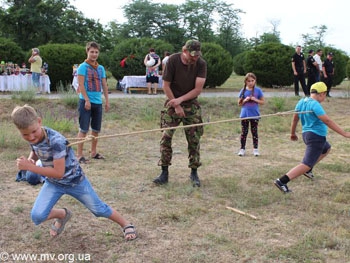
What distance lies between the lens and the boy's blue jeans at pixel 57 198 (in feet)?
12.5

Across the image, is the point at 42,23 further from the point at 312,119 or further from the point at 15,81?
the point at 312,119

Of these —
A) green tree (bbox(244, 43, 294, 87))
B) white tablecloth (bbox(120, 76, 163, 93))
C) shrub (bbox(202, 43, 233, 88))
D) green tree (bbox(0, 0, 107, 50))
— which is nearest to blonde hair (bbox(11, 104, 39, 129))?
white tablecloth (bbox(120, 76, 163, 93))

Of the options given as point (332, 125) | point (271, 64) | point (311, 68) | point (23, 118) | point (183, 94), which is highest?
point (271, 64)

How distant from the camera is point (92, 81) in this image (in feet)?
22.6

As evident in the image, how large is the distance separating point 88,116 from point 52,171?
345 cm

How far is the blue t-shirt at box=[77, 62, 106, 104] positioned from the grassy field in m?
1.04

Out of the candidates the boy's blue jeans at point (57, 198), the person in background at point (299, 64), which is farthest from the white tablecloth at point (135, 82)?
the boy's blue jeans at point (57, 198)

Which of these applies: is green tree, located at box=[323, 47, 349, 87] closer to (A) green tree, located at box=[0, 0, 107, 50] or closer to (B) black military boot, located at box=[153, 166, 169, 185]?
(B) black military boot, located at box=[153, 166, 169, 185]

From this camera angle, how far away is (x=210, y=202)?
16.8 feet

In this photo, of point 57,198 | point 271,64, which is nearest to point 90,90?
point 57,198

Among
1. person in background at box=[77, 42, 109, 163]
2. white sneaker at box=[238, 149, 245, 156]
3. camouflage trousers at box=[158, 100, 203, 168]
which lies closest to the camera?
camouflage trousers at box=[158, 100, 203, 168]

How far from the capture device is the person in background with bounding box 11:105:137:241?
3428mm

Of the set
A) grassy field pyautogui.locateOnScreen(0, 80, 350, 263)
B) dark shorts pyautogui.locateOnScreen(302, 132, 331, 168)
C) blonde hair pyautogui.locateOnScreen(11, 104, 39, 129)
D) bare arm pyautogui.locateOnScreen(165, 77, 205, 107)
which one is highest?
bare arm pyautogui.locateOnScreen(165, 77, 205, 107)

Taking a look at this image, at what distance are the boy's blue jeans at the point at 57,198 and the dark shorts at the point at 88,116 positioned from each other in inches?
121
